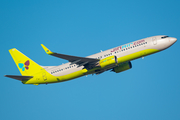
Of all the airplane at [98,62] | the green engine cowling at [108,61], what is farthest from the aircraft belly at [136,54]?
the green engine cowling at [108,61]

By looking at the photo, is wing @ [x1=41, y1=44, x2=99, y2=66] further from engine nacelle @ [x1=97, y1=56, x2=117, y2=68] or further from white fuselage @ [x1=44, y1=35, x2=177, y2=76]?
engine nacelle @ [x1=97, y1=56, x2=117, y2=68]

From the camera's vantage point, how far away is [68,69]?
46500 mm

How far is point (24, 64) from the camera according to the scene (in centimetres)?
5147

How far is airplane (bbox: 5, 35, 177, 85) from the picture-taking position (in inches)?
1698

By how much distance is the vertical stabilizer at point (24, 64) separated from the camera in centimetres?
5028

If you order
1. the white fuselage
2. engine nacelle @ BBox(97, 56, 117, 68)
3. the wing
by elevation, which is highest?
the white fuselage

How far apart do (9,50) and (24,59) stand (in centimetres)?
403

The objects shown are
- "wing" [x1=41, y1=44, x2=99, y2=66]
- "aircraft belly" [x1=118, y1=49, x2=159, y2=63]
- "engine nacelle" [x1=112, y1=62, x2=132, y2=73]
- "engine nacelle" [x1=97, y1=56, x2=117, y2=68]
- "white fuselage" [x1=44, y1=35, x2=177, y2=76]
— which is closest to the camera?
"wing" [x1=41, y1=44, x2=99, y2=66]

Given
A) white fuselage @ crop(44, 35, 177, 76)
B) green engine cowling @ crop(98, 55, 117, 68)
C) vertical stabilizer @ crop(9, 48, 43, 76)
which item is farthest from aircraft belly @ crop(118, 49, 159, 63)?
vertical stabilizer @ crop(9, 48, 43, 76)

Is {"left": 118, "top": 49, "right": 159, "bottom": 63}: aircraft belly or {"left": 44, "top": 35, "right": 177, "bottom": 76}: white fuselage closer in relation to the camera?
{"left": 44, "top": 35, "right": 177, "bottom": 76}: white fuselage

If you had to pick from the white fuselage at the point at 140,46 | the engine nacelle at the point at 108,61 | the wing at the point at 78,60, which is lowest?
the engine nacelle at the point at 108,61

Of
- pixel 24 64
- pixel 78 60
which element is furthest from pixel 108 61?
pixel 24 64

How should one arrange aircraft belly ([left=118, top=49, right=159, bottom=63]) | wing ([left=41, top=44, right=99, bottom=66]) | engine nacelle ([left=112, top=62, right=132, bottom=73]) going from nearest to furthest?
1. wing ([left=41, top=44, right=99, bottom=66])
2. aircraft belly ([left=118, top=49, right=159, bottom=63])
3. engine nacelle ([left=112, top=62, right=132, bottom=73])

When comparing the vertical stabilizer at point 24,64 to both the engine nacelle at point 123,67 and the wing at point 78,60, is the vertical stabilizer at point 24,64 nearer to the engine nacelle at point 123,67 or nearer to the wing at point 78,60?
the wing at point 78,60
